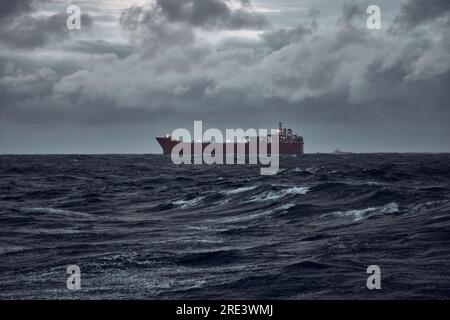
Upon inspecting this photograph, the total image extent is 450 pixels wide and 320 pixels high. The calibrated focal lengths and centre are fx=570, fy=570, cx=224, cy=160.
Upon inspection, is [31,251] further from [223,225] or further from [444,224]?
[444,224]

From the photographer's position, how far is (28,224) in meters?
27.0

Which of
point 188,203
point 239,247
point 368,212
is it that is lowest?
point 188,203

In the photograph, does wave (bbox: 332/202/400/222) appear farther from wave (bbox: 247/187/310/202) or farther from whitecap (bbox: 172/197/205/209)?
whitecap (bbox: 172/197/205/209)

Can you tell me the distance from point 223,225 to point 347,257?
10210mm

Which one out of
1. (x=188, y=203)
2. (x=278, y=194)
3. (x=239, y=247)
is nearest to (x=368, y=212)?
(x=239, y=247)

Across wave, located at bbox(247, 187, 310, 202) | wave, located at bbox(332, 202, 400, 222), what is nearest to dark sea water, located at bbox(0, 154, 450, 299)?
wave, located at bbox(332, 202, 400, 222)

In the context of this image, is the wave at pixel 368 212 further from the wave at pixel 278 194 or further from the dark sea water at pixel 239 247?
the wave at pixel 278 194

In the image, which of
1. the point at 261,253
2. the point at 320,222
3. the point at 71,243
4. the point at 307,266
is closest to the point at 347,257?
the point at 307,266

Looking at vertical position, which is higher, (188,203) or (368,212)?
(368,212)

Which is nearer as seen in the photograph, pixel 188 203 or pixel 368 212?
pixel 368 212

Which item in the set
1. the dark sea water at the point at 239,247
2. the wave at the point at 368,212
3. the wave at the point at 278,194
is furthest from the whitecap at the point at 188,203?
the wave at the point at 368,212

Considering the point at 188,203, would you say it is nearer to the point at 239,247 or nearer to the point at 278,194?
the point at 278,194

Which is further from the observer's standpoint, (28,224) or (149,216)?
(149,216)

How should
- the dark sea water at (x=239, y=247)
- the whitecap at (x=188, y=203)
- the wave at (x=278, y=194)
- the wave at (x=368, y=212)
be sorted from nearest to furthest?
the dark sea water at (x=239, y=247) < the wave at (x=368, y=212) < the whitecap at (x=188, y=203) < the wave at (x=278, y=194)
